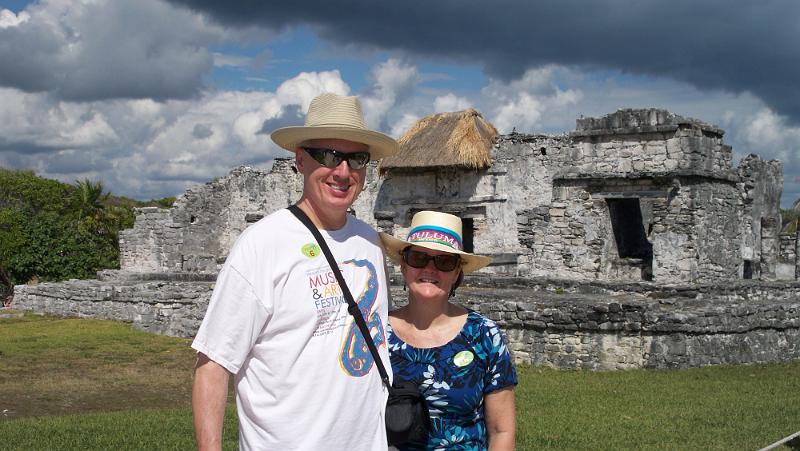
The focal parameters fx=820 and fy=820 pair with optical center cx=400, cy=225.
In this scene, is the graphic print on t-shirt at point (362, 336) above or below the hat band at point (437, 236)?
below

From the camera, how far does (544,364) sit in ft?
31.9

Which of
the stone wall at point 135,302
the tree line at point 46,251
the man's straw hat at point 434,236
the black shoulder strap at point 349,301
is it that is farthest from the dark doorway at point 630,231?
the tree line at point 46,251

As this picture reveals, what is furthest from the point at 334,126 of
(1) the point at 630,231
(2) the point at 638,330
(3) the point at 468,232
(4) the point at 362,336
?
(3) the point at 468,232

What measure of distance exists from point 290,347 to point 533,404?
5.24 m

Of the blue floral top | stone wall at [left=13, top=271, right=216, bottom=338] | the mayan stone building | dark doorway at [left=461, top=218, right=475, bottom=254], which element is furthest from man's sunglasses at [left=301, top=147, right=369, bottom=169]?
dark doorway at [left=461, top=218, right=475, bottom=254]

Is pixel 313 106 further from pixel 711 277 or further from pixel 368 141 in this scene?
pixel 711 277

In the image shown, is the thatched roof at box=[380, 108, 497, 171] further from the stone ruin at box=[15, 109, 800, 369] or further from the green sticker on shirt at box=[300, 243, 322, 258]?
the green sticker on shirt at box=[300, 243, 322, 258]

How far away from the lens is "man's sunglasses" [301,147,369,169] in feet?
9.83

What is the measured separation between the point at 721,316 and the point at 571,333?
1.69 m

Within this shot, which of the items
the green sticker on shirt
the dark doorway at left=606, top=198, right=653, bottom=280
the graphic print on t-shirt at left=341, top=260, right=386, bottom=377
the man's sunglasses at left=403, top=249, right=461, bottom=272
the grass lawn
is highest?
the dark doorway at left=606, top=198, right=653, bottom=280

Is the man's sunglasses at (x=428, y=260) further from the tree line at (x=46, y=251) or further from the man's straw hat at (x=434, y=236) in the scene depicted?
the tree line at (x=46, y=251)

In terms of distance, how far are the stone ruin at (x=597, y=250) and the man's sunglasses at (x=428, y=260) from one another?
6.60m

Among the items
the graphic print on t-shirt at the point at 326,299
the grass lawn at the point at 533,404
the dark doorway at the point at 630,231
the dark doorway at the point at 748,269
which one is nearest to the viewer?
the graphic print on t-shirt at the point at 326,299

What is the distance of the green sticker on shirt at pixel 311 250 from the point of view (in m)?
2.80
